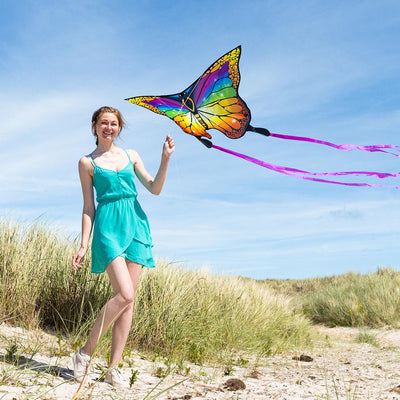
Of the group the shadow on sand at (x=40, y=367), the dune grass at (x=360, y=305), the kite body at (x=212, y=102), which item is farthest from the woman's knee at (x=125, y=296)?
the dune grass at (x=360, y=305)

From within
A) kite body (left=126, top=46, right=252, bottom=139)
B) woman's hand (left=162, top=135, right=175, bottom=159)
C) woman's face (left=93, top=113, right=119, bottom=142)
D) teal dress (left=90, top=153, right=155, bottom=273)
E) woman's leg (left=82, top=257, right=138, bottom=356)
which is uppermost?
kite body (left=126, top=46, right=252, bottom=139)

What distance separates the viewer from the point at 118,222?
11.6ft

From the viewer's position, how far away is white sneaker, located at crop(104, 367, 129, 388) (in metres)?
3.42

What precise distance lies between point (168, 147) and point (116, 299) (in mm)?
1234

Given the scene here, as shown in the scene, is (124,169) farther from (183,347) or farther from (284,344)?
(284,344)

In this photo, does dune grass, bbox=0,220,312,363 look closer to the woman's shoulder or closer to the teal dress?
the teal dress

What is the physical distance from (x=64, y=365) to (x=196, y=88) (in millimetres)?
2612

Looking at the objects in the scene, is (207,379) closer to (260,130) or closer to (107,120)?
(260,130)

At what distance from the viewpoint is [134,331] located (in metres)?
4.80

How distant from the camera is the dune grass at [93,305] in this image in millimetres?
4754

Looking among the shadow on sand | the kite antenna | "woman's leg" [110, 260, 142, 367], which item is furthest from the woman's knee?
the kite antenna

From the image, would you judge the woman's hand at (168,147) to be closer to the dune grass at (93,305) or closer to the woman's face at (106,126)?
the woman's face at (106,126)

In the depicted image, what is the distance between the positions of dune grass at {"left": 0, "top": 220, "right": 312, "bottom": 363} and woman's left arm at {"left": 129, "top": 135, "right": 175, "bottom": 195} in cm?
138

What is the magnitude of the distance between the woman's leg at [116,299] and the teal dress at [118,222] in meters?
0.08
